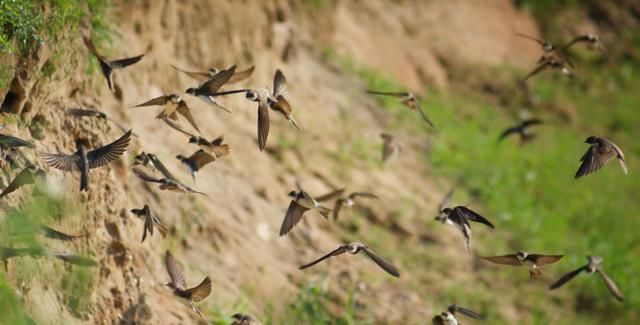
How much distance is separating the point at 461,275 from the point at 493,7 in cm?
861

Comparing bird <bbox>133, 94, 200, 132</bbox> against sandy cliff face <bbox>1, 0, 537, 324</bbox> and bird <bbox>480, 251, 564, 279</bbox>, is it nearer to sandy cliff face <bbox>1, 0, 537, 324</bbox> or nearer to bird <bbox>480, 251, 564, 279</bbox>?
sandy cliff face <bbox>1, 0, 537, 324</bbox>

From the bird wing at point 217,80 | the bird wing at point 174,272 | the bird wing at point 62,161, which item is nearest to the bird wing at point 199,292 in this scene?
the bird wing at point 174,272

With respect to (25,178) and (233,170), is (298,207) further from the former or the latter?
(233,170)

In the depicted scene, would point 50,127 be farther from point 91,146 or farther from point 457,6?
point 457,6

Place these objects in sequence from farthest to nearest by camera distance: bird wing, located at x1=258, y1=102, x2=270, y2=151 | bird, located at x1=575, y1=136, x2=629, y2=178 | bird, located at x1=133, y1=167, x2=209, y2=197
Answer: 1. bird, located at x1=575, y1=136, x2=629, y2=178
2. bird, located at x1=133, y1=167, x2=209, y2=197
3. bird wing, located at x1=258, y1=102, x2=270, y2=151

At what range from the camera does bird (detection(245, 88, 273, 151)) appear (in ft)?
20.8

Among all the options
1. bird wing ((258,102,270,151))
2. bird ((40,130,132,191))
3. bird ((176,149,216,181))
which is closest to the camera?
bird ((40,130,132,191))

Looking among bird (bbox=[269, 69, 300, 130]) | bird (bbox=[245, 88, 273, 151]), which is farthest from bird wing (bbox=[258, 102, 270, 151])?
bird (bbox=[269, 69, 300, 130])

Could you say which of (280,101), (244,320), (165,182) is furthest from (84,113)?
(244,320)

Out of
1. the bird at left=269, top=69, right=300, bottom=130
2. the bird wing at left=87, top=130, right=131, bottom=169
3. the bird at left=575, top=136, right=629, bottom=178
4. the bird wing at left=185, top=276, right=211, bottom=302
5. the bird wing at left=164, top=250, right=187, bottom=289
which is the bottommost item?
the bird wing at left=164, top=250, right=187, bottom=289

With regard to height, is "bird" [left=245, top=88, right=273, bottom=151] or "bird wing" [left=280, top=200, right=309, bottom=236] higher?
"bird" [left=245, top=88, right=273, bottom=151]

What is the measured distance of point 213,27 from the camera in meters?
10.3

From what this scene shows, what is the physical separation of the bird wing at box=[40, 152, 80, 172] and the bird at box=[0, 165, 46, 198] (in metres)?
0.08

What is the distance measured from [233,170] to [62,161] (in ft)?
12.0
